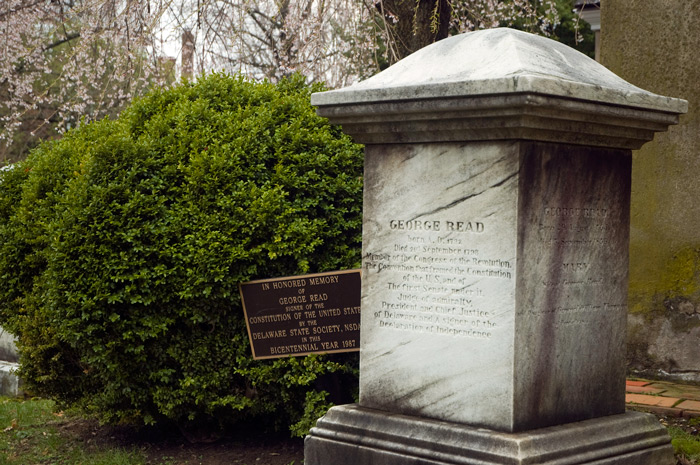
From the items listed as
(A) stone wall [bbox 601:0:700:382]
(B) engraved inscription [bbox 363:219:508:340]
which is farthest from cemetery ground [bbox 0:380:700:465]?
(B) engraved inscription [bbox 363:219:508:340]

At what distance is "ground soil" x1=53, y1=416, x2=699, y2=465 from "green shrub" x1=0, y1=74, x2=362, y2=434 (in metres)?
0.17

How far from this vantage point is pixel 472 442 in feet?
10.7

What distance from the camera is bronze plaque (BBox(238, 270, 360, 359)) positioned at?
4688 mm

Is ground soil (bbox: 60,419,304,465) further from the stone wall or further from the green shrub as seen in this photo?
the stone wall

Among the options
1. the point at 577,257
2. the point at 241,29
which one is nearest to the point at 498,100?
the point at 577,257

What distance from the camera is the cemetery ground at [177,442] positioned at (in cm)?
496

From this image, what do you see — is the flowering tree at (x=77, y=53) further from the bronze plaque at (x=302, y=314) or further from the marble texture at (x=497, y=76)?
the marble texture at (x=497, y=76)

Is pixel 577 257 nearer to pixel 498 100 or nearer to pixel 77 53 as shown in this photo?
pixel 498 100

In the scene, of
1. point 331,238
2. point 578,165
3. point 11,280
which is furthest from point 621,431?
point 11,280

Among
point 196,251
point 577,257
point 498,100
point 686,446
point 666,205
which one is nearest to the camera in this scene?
point 498,100

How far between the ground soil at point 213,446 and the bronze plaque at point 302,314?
66cm

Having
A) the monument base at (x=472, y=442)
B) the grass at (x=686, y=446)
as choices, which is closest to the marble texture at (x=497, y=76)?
the monument base at (x=472, y=442)

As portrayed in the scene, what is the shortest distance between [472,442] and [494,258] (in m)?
0.71

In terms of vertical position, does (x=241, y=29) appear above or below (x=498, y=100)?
above
